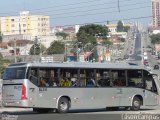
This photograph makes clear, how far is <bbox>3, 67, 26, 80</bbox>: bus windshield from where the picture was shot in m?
26.3

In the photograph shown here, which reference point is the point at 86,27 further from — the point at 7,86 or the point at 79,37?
the point at 7,86

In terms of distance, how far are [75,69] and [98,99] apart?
7.87 feet

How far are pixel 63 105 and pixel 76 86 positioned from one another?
123cm

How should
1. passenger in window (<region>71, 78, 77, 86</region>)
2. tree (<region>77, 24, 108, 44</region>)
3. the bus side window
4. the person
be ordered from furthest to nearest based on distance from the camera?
tree (<region>77, 24, 108, 44</region>)
passenger in window (<region>71, 78, 77, 86</region>)
the person
the bus side window

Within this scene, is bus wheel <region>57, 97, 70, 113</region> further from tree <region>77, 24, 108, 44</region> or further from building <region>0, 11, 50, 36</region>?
building <region>0, 11, 50, 36</region>

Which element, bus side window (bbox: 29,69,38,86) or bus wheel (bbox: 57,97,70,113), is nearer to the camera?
bus side window (bbox: 29,69,38,86)

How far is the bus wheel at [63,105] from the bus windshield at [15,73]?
2.62 meters

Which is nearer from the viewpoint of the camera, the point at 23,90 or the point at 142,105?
the point at 23,90

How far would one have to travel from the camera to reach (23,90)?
26125 mm

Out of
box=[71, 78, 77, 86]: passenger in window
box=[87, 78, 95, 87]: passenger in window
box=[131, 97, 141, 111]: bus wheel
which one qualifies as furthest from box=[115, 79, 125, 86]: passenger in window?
box=[71, 78, 77, 86]: passenger in window

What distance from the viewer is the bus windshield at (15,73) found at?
86.1 feet

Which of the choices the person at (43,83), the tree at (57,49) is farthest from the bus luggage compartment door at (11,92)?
the tree at (57,49)

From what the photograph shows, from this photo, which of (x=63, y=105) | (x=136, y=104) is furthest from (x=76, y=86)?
(x=136, y=104)

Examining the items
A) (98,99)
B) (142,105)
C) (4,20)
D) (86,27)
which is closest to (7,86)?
(98,99)
